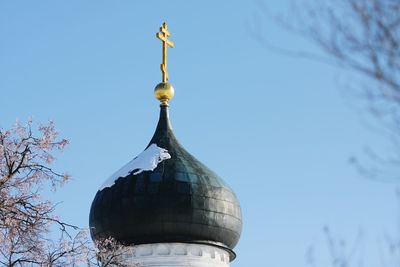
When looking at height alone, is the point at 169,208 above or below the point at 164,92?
below

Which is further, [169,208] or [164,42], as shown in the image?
[164,42]

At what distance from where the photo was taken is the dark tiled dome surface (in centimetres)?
1922

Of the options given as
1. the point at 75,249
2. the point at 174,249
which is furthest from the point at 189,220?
the point at 75,249

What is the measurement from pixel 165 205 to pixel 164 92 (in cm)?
293

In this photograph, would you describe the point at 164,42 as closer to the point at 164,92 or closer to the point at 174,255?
the point at 164,92

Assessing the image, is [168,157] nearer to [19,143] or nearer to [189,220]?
[189,220]

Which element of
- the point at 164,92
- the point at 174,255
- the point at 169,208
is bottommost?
the point at 174,255

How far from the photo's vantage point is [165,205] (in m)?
19.2

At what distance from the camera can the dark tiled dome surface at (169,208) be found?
63.1ft

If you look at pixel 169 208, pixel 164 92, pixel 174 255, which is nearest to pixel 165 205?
pixel 169 208

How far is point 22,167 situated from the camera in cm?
1073

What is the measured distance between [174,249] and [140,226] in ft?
2.48

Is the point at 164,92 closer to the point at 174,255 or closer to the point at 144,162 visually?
the point at 144,162

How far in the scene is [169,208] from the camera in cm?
1927
